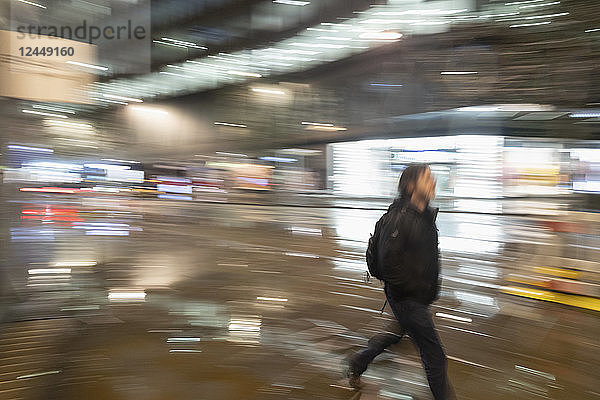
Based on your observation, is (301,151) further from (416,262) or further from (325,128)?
(416,262)

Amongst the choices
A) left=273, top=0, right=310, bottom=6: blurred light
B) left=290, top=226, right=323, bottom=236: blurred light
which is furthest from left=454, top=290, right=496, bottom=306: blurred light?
left=273, top=0, right=310, bottom=6: blurred light

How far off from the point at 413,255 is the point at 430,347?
0.58m

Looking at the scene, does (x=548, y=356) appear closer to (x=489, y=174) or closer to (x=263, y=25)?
(x=489, y=174)

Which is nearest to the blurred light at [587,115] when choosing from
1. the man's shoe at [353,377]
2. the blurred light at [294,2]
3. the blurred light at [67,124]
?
the man's shoe at [353,377]

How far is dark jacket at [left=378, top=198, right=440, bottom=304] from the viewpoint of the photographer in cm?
284

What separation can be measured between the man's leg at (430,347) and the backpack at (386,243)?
0.91ft

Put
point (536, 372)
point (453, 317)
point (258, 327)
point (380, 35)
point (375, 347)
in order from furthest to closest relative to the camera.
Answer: point (380, 35), point (453, 317), point (258, 327), point (536, 372), point (375, 347)

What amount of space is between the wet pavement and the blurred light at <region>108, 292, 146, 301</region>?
25 mm

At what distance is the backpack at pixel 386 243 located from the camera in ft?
9.36

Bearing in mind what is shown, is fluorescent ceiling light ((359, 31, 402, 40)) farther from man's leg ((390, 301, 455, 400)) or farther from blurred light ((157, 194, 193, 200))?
blurred light ((157, 194, 193, 200))

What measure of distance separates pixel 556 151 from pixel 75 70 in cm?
558

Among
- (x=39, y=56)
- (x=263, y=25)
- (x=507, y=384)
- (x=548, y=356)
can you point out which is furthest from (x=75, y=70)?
(x=263, y=25)

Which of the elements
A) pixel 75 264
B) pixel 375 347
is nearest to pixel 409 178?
pixel 375 347

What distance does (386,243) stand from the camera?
290 cm
